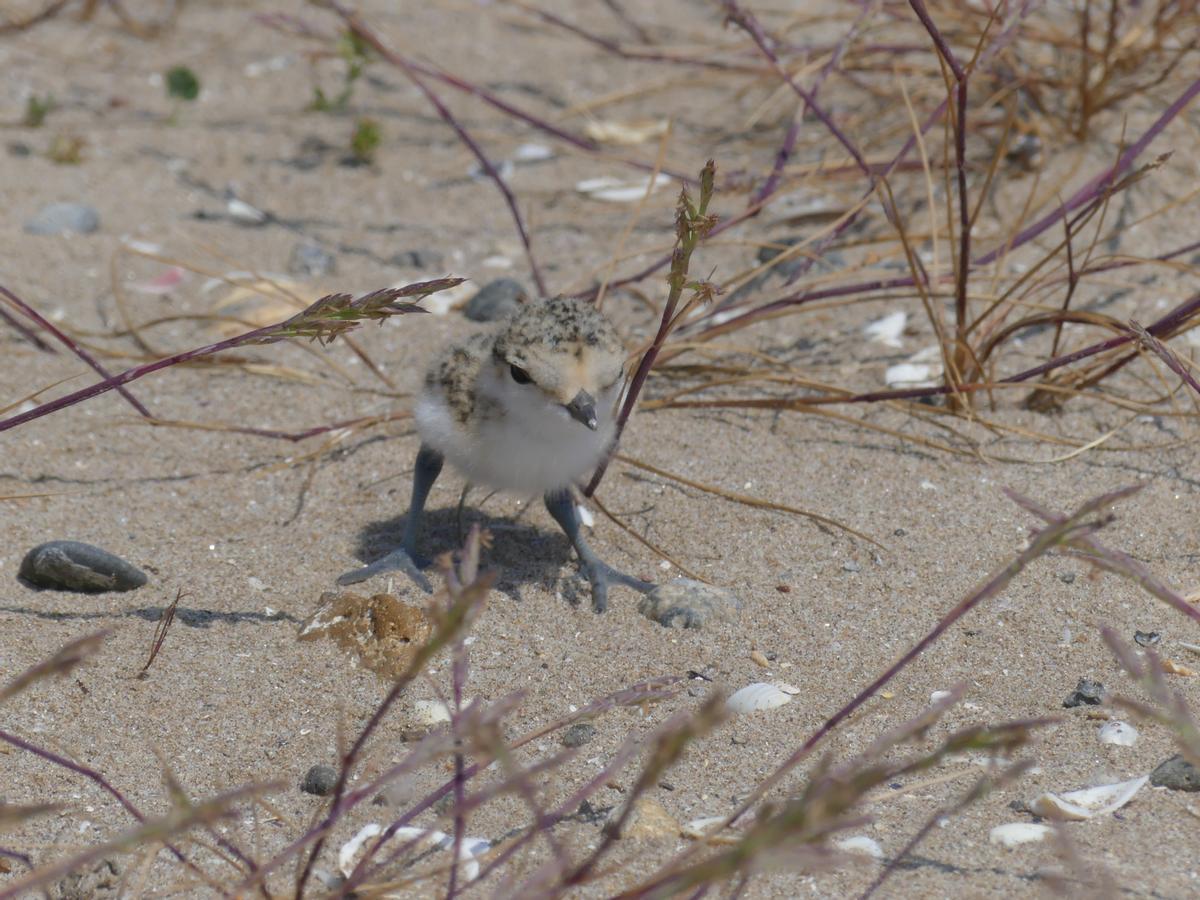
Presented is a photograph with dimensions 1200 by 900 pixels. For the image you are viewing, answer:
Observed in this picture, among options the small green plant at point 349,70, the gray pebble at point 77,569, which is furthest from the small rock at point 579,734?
the small green plant at point 349,70

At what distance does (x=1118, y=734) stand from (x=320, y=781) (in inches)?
55.1

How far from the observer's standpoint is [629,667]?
256 cm

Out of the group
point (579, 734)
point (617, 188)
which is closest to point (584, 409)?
point (579, 734)

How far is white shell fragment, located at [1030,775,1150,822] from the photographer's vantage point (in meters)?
2.04

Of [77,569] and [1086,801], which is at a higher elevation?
[1086,801]

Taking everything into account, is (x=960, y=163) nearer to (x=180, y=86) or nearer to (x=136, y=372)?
(x=136, y=372)

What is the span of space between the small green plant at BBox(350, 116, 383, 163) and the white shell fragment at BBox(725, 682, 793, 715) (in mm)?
3243

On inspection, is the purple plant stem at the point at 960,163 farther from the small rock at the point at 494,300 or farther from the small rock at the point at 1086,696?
the small rock at the point at 494,300

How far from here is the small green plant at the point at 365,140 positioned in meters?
4.96

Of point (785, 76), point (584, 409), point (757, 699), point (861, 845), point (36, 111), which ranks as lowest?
point (36, 111)

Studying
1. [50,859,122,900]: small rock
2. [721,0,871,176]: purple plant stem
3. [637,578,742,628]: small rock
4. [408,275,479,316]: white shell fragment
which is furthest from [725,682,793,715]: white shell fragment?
[408,275,479,316]: white shell fragment

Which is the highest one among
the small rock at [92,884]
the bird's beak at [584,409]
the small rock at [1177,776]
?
the bird's beak at [584,409]

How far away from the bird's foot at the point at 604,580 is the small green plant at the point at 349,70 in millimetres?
2873

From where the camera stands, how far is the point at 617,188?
15.9 feet
